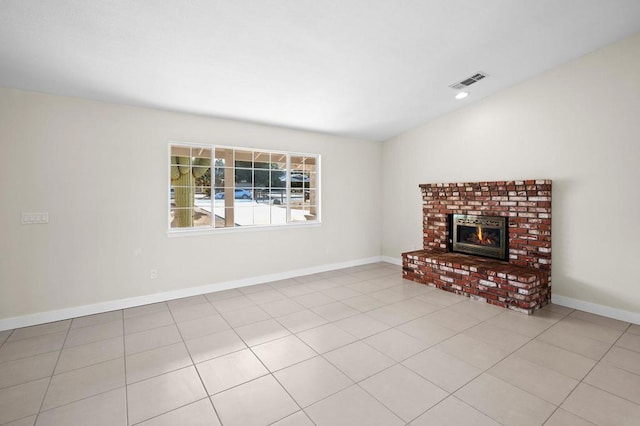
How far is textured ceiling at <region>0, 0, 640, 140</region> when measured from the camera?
92.3 inches

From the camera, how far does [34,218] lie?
10.6 ft

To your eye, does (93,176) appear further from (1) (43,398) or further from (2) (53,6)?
(1) (43,398)

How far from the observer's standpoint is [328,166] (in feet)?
18.2

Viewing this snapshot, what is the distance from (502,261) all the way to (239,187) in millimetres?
4100

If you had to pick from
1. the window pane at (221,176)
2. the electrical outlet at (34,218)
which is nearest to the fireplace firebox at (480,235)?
the window pane at (221,176)

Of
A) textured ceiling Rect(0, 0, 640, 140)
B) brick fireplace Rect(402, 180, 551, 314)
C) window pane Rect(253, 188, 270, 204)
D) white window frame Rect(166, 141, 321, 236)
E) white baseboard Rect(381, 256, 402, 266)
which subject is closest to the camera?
textured ceiling Rect(0, 0, 640, 140)

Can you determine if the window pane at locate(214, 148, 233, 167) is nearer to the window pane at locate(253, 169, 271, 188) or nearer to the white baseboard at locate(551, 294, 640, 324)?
the window pane at locate(253, 169, 271, 188)

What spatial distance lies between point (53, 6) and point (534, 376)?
178 inches

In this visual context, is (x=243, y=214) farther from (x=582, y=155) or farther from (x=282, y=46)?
(x=582, y=155)

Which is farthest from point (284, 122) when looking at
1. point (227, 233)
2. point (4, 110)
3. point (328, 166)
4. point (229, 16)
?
point (4, 110)

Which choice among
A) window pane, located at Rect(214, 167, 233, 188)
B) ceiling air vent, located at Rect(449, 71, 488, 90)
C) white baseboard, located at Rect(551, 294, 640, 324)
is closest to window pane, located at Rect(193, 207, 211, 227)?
window pane, located at Rect(214, 167, 233, 188)

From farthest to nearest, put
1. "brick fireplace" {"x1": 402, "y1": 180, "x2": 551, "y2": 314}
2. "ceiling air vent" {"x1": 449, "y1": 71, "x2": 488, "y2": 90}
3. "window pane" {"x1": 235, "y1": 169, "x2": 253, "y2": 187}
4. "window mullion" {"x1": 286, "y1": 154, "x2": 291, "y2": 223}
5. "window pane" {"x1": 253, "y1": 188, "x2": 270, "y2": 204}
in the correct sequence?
"window mullion" {"x1": 286, "y1": 154, "x2": 291, "y2": 223} → "window pane" {"x1": 253, "y1": 188, "x2": 270, "y2": 204} → "window pane" {"x1": 235, "y1": 169, "x2": 253, "y2": 187} → "ceiling air vent" {"x1": 449, "y1": 71, "x2": 488, "y2": 90} → "brick fireplace" {"x1": 402, "y1": 180, "x2": 551, "y2": 314}

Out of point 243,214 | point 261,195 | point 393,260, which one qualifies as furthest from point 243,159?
point 393,260

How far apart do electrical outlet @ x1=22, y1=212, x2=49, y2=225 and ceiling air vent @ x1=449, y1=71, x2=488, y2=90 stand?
17.0 feet
